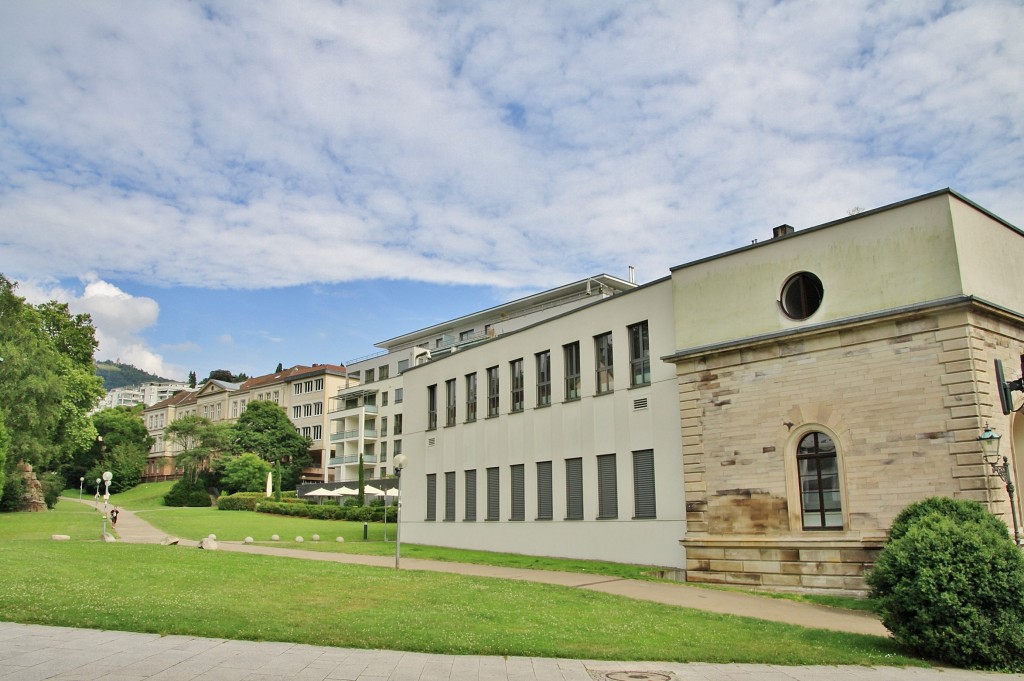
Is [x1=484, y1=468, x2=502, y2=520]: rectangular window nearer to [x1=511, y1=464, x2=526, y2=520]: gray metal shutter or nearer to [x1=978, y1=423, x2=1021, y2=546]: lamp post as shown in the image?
[x1=511, y1=464, x2=526, y2=520]: gray metal shutter

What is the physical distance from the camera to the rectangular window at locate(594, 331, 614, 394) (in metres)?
25.0

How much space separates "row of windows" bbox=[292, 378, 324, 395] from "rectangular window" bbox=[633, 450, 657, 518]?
75.7 meters


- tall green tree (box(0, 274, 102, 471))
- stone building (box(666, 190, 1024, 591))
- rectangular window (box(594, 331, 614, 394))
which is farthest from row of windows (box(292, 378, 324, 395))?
stone building (box(666, 190, 1024, 591))

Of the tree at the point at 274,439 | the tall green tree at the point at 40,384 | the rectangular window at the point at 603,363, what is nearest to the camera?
the rectangular window at the point at 603,363

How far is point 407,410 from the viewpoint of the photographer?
36656mm

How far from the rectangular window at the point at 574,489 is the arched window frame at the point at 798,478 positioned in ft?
29.9

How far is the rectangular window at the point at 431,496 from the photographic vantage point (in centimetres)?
3372

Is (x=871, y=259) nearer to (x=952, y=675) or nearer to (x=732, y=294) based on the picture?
(x=732, y=294)

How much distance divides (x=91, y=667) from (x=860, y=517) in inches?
582

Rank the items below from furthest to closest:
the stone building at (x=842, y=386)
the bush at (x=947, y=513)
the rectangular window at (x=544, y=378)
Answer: the rectangular window at (x=544, y=378)
the stone building at (x=842, y=386)
the bush at (x=947, y=513)

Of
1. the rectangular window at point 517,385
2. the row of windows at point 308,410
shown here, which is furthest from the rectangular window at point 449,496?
the row of windows at point 308,410

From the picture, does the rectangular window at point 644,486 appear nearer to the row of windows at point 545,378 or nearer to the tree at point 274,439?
the row of windows at point 545,378

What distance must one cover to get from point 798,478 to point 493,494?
14.8 metres

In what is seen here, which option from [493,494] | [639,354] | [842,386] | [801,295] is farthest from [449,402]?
[842,386]
